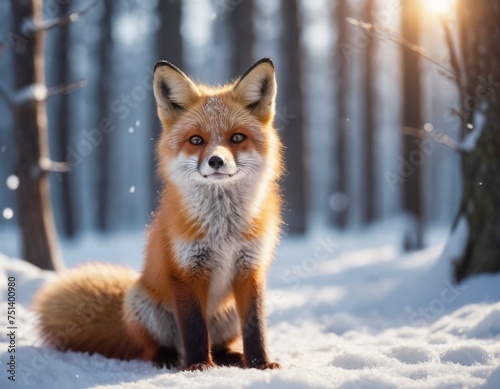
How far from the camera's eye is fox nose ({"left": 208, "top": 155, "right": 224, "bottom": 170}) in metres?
3.22

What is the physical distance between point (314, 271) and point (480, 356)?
5695 millimetres

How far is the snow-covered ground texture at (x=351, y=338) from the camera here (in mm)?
2844

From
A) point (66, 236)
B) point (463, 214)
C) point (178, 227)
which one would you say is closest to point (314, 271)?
point (463, 214)

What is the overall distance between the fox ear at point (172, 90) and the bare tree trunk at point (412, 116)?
23.5ft

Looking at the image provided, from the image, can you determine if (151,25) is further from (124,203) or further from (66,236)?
(124,203)

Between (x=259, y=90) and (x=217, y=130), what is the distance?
574mm

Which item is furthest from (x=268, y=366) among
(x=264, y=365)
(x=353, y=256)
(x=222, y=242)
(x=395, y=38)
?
(x=353, y=256)

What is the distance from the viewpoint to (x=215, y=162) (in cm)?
322

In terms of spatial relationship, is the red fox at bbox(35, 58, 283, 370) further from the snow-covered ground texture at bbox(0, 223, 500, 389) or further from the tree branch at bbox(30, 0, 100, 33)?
the tree branch at bbox(30, 0, 100, 33)

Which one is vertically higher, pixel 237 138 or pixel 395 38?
pixel 395 38

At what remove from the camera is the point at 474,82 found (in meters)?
5.26

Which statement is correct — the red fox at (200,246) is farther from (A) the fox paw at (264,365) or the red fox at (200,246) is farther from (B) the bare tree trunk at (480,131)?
(B) the bare tree trunk at (480,131)

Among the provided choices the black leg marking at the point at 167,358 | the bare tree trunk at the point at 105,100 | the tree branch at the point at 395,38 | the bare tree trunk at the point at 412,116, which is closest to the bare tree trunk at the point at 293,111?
the bare tree trunk at the point at 412,116

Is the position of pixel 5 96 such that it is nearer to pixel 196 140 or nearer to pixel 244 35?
pixel 196 140
